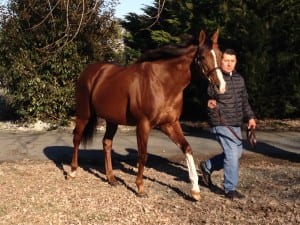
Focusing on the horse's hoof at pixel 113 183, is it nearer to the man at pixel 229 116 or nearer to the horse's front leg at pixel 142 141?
the horse's front leg at pixel 142 141

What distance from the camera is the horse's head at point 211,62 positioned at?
19.0 feet

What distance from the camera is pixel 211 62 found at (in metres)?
5.86

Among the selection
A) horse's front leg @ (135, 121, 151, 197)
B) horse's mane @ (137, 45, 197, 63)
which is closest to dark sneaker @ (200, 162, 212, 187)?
horse's front leg @ (135, 121, 151, 197)

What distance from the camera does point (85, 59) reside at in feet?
43.5

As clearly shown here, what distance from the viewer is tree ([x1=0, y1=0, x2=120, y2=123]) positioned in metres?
12.8

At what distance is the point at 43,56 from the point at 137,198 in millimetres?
7581

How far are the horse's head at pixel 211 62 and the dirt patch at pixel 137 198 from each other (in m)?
1.43

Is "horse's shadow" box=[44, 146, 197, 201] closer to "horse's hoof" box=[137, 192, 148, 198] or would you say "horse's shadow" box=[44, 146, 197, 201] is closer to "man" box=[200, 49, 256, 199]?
"horse's hoof" box=[137, 192, 148, 198]

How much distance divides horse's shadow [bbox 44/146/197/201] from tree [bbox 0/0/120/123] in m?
3.22

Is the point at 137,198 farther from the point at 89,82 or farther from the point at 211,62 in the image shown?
the point at 89,82

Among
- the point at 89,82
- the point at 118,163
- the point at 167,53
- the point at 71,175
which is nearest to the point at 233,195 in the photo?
the point at 167,53

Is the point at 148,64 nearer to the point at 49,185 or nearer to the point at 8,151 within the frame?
the point at 49,185

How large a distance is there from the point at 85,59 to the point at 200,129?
3.52 metres

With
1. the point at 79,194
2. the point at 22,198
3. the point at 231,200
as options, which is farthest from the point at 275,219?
the point at 22,198
